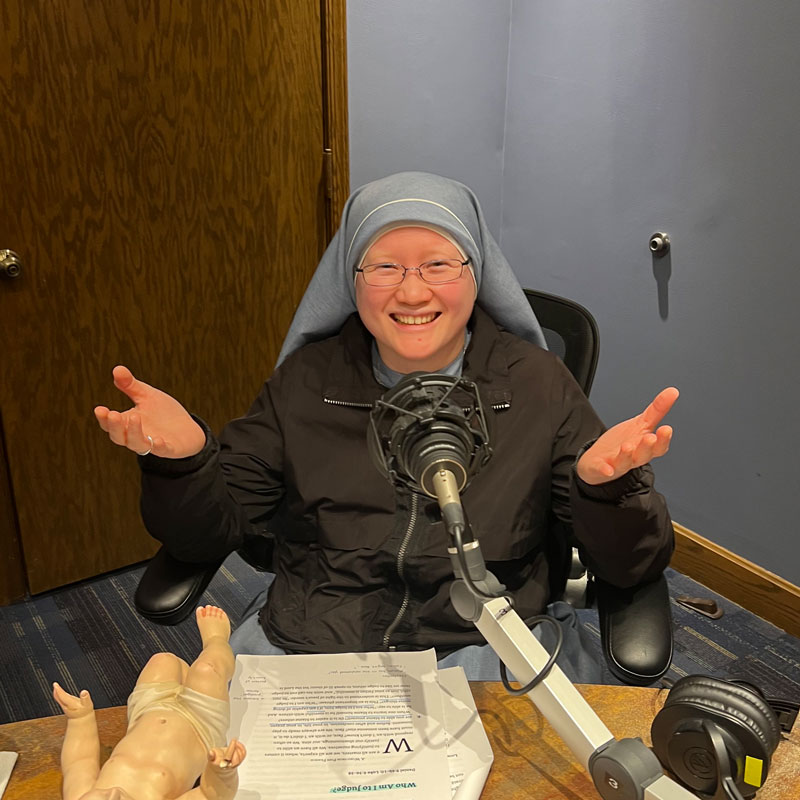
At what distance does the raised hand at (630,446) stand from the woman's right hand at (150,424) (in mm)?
567

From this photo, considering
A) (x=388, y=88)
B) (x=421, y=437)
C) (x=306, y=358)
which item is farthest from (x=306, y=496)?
(x=388, y=88)

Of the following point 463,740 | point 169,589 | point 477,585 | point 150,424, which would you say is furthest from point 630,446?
point 169,589

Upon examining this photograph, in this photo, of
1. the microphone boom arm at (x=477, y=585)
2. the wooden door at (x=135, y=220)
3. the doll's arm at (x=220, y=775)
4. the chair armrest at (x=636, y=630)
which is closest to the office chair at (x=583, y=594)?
the chair armrest at (x=636, y=630)

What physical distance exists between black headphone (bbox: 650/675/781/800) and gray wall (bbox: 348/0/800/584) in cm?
158

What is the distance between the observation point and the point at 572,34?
2658 millimetres

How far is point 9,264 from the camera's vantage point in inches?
86.6

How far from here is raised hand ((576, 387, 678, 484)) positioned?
99 centimetres

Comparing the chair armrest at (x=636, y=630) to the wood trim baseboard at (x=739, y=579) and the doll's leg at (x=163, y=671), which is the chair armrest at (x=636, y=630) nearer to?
the doll's leg at (x=163, y=671)

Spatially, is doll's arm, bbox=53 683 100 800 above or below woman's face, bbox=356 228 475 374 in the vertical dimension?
below

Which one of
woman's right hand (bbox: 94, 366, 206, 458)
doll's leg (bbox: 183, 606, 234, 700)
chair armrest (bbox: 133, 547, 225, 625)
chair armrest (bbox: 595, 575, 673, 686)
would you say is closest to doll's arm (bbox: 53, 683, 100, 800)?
doll's leg (bbox: 183, 606, 234, 700)

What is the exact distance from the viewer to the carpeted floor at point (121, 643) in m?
2.17

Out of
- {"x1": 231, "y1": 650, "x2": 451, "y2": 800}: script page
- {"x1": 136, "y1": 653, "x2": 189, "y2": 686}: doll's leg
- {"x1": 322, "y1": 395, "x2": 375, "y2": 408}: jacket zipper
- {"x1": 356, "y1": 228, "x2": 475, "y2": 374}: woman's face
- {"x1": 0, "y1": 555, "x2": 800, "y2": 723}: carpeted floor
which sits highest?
{"x1": 356, "y1": 228, "x2": 475, "y2": 374}: woman's face

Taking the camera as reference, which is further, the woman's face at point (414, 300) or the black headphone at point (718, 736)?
the woman's face at point (414, 300)

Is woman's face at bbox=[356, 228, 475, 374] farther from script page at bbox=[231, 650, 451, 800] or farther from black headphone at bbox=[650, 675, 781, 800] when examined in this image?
black headphone at bbox=[650, 675, 781, 800]
